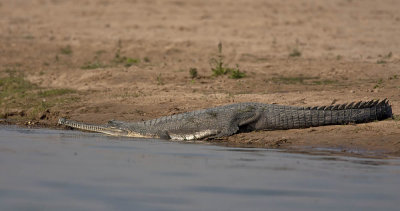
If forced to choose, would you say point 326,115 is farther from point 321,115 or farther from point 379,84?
point 379,84

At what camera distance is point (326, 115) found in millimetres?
9117

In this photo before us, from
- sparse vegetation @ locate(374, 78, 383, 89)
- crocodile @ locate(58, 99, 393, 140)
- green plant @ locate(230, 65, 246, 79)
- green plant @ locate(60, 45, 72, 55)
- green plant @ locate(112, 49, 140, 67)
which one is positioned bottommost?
crocodile @ locate(58, 99, 393, 140)

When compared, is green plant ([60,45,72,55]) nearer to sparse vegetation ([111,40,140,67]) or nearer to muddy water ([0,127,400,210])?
sparse vegetation ([111,40,140,67])

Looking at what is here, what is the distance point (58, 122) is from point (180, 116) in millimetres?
1970

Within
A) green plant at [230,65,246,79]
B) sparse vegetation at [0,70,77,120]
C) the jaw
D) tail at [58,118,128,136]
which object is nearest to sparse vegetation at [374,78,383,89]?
green plant at [230,65,246,79]

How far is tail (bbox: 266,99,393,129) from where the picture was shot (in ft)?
29.9

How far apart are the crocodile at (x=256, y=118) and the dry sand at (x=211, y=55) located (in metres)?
0.15

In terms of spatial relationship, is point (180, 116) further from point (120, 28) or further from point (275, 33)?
point (120, 28)

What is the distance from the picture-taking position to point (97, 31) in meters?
20.6

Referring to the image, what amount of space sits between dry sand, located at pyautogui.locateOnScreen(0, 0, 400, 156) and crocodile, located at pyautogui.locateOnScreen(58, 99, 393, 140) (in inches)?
6.0

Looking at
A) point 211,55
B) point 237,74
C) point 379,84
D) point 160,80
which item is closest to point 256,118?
point 379,84

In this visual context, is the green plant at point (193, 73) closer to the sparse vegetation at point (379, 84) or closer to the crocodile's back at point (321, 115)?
the sparse vegetation at point (379, 84)

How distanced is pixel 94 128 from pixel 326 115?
307 centimetres

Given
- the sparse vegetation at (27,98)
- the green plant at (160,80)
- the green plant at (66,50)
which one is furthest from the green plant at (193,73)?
the green plant at (66,50)
